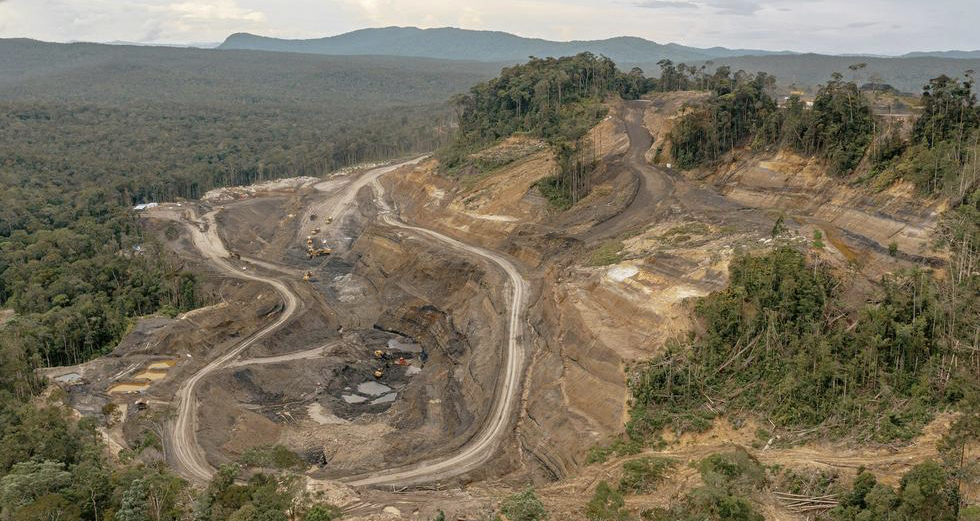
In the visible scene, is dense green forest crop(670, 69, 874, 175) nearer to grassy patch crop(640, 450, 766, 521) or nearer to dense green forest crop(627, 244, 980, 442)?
dense green forest crop(627, 244, 980, 442)

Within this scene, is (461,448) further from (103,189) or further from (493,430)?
(103,189)

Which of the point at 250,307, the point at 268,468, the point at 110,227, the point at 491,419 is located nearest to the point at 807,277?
the point at 491,419

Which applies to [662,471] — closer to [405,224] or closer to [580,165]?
[580,165]

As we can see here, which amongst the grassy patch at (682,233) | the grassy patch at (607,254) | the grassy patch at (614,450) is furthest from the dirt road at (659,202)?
the grassy patch at (614,450)

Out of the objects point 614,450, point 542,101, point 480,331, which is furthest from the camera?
point 542,101

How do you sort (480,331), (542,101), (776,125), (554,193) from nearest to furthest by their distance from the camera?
1. (480,331)
2. (776,125)
3. (554,193)
4. (542,101)

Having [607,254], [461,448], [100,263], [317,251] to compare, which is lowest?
[461,448]

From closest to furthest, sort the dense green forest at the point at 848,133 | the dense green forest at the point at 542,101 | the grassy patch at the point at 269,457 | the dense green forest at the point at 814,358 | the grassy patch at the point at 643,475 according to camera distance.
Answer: the dense green forest at the point at 814,358
the grassy patch at the point at 643,475
the grassy patch at the point at 269,457
the dense green forest at the point at 848,133
the dense green forest at the point at 542,101

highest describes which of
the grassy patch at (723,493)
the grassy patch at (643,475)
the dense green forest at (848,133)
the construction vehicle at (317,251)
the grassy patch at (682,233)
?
the dense green forest at (848,133)

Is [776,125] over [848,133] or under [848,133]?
over

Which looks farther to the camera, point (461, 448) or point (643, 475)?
point (461, 448)

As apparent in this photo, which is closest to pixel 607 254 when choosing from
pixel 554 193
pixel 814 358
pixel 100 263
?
pixel 554 193

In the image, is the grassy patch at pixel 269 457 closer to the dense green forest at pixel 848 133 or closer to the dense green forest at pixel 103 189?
the dense green forest at pixel 103 189
